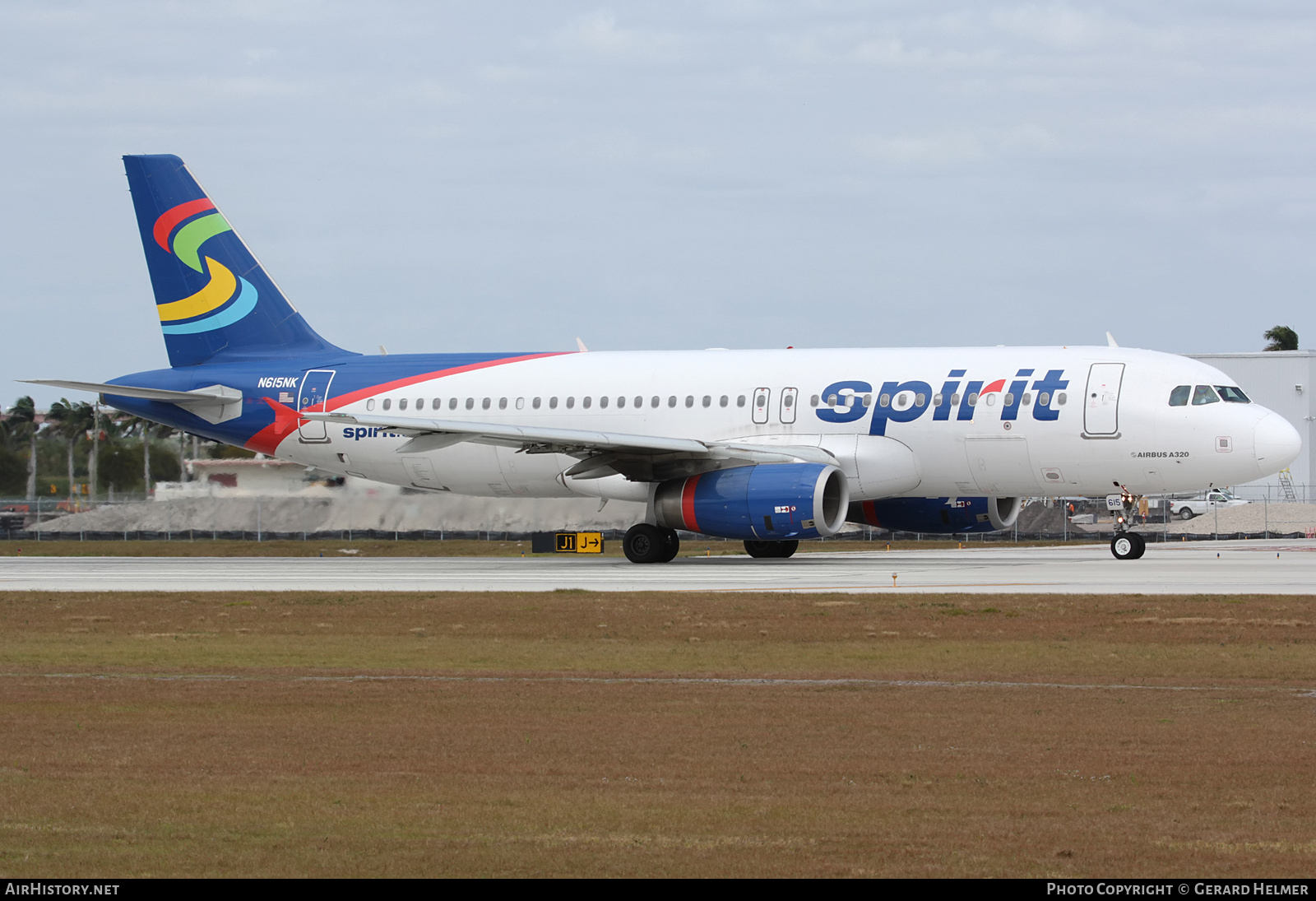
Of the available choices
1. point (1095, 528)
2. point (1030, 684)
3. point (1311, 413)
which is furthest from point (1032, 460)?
point (1311, 413)

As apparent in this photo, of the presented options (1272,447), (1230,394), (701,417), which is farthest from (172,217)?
(1272,447)

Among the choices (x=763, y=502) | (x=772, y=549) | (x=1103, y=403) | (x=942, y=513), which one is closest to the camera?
(x=763, y=502)

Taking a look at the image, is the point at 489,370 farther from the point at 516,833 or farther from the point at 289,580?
the point at 516,833

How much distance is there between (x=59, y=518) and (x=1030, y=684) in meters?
45.2

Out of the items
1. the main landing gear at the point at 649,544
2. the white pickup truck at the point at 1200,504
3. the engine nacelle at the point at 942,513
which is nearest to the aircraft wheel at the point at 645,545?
the main landing gear at the point at 649,544

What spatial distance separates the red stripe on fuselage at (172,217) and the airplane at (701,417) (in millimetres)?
64

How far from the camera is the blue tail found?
39.1 metres

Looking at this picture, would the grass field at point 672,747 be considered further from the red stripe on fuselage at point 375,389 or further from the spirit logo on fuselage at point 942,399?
the red stripe on fuselage at point 375,389

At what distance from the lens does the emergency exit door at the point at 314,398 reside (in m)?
37.8

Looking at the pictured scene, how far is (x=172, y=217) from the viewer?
1540 inches

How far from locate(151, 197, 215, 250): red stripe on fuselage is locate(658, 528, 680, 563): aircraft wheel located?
14.8 meters

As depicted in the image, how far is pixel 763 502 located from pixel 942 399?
14.3ft

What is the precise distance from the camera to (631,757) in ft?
33.8

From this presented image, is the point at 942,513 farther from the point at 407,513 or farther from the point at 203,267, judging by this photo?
the point at 203,267
